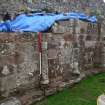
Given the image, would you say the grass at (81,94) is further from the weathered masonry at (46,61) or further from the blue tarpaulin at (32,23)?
the blue tarpaulin at (32,23)

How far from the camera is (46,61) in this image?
8.94m

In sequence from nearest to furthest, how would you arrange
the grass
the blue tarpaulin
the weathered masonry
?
the weathered masonry < the grass < the blue tarpaulin

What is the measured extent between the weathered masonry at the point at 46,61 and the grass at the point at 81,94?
9.0 inches

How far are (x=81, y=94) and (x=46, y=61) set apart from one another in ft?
4.75

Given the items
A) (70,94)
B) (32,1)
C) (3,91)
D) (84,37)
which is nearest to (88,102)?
(70,94)

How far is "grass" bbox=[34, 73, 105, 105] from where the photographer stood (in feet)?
26.9

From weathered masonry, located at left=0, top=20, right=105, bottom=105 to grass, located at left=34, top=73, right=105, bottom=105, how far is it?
227 millimetres

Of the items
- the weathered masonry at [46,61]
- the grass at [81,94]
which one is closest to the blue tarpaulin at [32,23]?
the weathered masonry at [46,61]

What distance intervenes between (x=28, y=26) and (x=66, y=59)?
1.79m

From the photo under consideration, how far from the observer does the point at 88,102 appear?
835 cm

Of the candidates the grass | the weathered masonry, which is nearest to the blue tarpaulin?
the weathered masonry

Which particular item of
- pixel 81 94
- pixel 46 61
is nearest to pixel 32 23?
pixel 46 61

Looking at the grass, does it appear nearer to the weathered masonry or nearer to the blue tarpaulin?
the weathered masonry

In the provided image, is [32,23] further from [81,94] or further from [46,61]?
[81,94]
